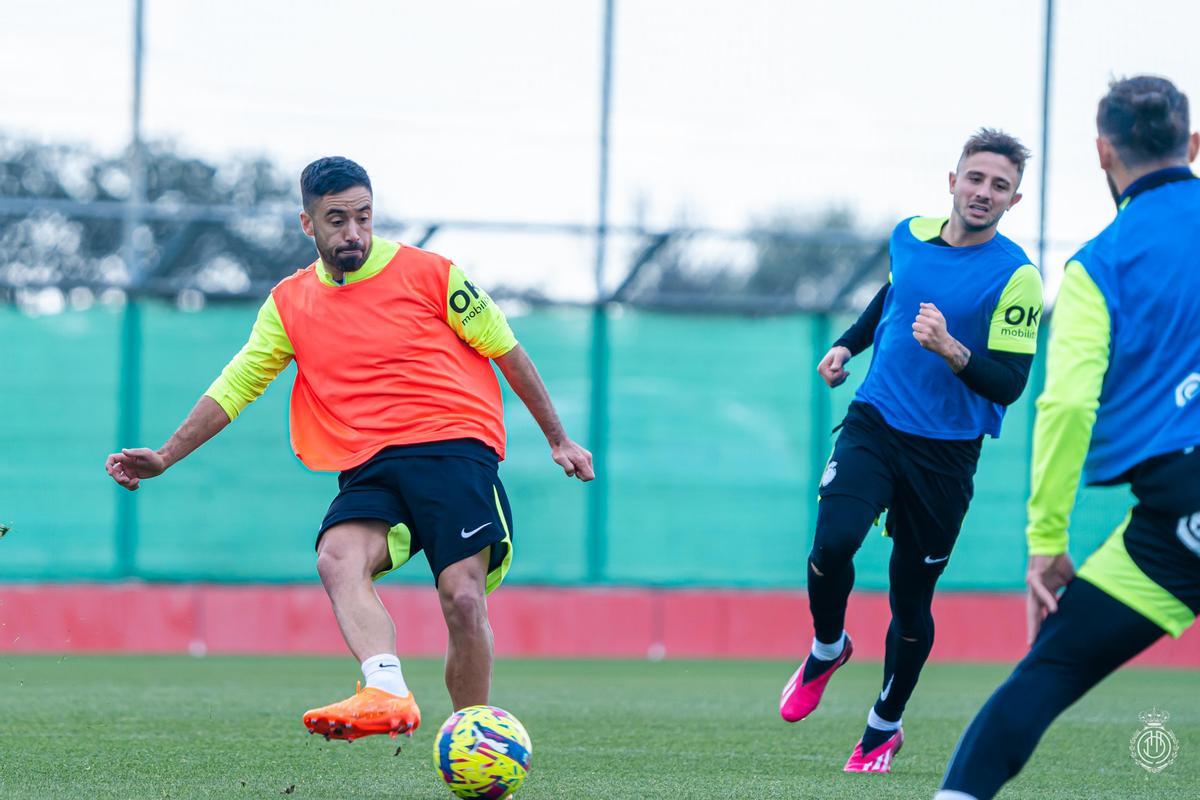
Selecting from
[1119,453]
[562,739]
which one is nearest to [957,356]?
[1119,453]

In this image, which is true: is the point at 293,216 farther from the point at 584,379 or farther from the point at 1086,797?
the point at 1086,797

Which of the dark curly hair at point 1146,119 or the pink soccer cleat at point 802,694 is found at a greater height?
the dark curly hair at point 1146,119

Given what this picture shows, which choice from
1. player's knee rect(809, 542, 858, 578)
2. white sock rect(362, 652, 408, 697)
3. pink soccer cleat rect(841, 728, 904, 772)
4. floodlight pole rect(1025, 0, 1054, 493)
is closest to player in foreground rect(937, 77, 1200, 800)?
white sock rect(362, 652, 408, 697)

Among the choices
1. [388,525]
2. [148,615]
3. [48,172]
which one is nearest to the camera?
[388,525]

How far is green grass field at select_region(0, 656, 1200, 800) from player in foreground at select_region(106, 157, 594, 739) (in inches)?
26.3

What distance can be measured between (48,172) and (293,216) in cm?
1494

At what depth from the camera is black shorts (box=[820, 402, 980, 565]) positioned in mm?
6598

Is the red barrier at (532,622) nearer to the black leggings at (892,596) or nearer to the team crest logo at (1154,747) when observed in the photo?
the team crest logo at (1154,747)

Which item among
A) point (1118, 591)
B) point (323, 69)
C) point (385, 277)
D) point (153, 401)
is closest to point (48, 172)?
point (323, 69)

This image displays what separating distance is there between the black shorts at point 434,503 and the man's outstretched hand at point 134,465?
652 millimetres

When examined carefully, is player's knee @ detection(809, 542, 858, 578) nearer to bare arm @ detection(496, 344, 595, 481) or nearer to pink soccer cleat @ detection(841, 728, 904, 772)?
pink soccer cleat @ detection(841, 728, 904, 772)

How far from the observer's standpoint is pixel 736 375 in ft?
48.5

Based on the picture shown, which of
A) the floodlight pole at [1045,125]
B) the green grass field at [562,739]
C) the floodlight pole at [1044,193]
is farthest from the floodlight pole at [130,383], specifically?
the floodlight pole at [1045,125]

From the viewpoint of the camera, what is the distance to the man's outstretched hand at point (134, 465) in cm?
614
